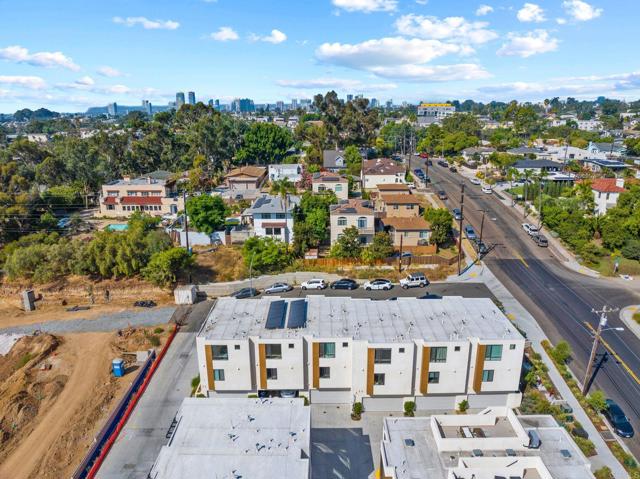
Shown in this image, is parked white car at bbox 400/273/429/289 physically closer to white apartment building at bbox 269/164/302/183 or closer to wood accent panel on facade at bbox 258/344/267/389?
wood accent panel on facade at bbox 258/344/267/389

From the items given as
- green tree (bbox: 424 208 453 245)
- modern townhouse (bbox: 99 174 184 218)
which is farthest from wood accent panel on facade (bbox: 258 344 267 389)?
modern townhouse (bbox: 99 174 184 218)

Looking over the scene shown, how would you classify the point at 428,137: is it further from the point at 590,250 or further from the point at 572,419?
the point at 572,419

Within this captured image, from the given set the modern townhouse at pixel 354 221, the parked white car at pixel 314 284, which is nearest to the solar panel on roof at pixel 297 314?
the parked white car at pixel 314 284

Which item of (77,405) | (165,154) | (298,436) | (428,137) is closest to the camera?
(298,436)

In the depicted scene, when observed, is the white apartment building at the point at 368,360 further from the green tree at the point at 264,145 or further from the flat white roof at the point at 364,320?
the green tree at the point at 264,145

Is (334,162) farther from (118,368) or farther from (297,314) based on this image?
(118,368)

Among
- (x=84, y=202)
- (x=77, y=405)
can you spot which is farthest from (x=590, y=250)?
(x=84, y=202)
